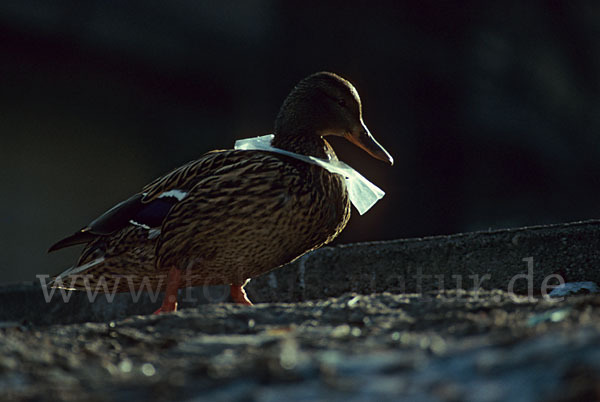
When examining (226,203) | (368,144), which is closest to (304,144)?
(368,144)

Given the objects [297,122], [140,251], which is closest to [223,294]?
[140,251]

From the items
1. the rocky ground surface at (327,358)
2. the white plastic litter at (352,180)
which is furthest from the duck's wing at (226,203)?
the rocky ground surface at (327,358)

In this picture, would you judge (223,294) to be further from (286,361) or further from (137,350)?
(286,361)

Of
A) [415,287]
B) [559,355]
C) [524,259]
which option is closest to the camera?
[559,355]

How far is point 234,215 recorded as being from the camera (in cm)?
277

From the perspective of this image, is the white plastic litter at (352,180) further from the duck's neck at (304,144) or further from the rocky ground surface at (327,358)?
the rocky ground surface at (327,358)

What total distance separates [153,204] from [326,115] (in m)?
0.90

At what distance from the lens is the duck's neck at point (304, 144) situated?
3.17 metres

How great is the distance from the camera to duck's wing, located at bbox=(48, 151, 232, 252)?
3050 millimetres

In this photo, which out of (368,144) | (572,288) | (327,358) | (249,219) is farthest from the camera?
(368,144)

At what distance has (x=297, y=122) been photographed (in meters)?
3.27

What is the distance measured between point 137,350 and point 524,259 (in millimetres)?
2038

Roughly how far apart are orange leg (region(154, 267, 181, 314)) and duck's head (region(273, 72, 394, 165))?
2.63 ft

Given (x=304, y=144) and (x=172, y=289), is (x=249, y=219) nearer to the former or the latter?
(x=172, y=289)
